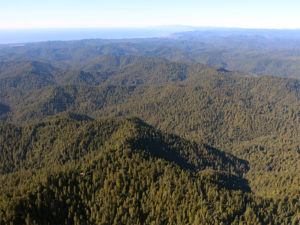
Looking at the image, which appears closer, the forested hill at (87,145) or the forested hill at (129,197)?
the forested hill at (129,197)

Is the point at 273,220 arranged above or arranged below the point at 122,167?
below

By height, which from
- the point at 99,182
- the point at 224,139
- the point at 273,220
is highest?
the point at 99,182

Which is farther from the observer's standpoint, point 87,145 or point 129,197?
point 87,145

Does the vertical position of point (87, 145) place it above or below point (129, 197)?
below

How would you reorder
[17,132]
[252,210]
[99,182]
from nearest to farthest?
[252,210] → [99,182] → [17,132]

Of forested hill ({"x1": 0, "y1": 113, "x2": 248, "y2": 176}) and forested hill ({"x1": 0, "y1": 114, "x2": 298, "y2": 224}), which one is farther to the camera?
forested hill ({"x1": 0, "y1": 113, "x2": 248, "y2": 176})

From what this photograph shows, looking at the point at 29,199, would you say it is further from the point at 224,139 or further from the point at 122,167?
the point at 224,139

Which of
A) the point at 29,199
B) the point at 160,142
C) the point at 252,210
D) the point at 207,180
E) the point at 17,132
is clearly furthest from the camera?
the point at 17,132

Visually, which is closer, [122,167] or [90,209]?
[90,209]

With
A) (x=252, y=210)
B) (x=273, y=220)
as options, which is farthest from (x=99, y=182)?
(x=273, y=220)

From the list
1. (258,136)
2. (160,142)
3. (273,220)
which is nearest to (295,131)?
(258,136)
